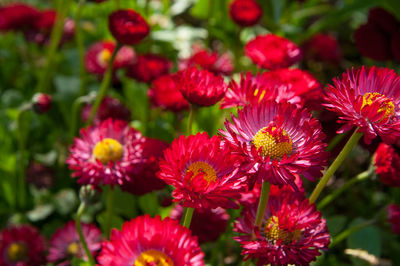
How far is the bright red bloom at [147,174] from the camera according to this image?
1.12 metres

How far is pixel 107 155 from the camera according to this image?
45.6 inches

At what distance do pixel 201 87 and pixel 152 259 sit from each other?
0.39 meters

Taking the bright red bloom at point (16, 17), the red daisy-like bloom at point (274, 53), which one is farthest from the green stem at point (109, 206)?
the bright red bloom at point (16, 17)

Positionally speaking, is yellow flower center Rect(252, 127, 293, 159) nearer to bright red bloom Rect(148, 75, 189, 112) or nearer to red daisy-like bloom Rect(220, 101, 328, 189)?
red daisy-like bloom Rect(220, 101, 328, 189)

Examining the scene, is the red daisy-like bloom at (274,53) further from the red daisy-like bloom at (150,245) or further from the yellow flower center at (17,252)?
the yellow flower center at (17,252)

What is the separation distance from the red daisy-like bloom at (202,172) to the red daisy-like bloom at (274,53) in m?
0.51

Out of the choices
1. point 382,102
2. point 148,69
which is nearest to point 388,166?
point 382,102

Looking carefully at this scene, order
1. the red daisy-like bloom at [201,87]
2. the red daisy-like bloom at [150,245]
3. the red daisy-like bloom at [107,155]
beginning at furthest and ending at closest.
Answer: the red daisy-like bloom at [107,155] < the red daisy-like bloom at [201,87] < the red daisy-like bloom at [150,245]

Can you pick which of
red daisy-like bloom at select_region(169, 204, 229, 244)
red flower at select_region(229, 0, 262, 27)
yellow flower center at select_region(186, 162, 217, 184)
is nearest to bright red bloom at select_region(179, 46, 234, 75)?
red flower at select_region(229, 0, 262, 27)

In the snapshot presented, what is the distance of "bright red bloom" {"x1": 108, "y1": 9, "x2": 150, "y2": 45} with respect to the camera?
126cm

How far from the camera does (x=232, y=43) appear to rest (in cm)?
234

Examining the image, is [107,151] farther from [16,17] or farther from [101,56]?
[16,17]

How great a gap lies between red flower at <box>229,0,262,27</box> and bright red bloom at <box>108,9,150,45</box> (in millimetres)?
795

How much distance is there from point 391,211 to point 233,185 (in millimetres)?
731
